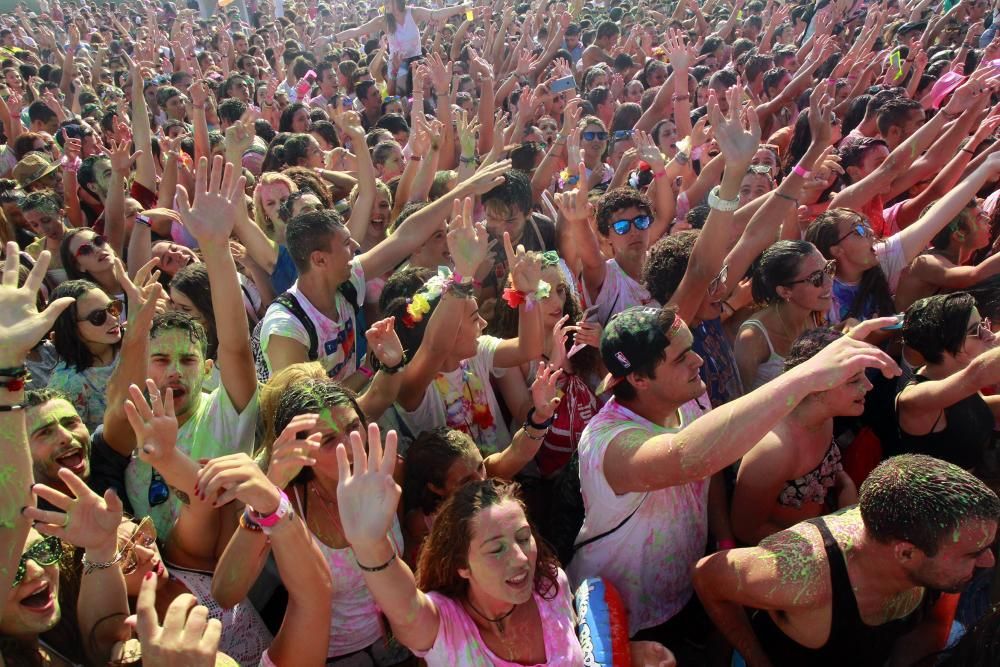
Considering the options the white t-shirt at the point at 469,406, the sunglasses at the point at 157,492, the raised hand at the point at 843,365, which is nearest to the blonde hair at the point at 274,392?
the sunglasses at the point at 157,492

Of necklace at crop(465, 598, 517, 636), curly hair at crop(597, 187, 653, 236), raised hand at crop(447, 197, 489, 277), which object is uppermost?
raised hand at crop(447, 197, 489, 277)

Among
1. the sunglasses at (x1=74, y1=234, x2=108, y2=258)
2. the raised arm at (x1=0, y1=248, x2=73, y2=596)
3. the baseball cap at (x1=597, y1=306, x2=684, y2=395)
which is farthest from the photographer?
the sunglasses at (x1=74, y1=234, x2=108, y2=258)

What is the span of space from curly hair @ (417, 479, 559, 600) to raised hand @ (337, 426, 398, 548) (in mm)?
376

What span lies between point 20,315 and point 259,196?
2.74 meters

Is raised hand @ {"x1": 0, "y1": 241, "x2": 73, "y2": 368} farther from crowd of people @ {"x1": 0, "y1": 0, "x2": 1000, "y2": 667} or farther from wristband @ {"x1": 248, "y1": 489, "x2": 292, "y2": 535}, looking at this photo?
wristband @ {"x1": 248, "y1": 489, "x2": 292, "y2": 535}

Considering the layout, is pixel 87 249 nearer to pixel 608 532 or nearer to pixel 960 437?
pixel 608 532

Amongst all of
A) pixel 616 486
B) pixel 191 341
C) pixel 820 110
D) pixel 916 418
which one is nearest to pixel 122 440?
pixel 191 341

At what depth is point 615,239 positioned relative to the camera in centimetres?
386

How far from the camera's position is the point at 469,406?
3131 mm

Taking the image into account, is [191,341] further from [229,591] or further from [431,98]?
[431,98]

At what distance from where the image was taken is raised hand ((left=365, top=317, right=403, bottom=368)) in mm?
2787

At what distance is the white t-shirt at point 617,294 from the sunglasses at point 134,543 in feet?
7.84

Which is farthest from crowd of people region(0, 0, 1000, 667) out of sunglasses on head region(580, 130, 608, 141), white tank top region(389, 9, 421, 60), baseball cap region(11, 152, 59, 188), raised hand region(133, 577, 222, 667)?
white tank top region(389, 9, 421, 60)

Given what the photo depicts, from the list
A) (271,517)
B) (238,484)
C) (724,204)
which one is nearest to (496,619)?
(271,517)
